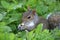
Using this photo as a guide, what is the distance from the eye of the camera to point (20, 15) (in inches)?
173

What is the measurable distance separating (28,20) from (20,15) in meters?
0.34

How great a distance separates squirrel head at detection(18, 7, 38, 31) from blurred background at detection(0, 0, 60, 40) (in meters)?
0.14

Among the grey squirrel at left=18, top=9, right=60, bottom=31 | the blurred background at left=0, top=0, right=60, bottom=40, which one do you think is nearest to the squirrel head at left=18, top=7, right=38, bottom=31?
the grey squirrel at left=18, top=9, right=60, bottom=31

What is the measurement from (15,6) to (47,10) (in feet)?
2.17

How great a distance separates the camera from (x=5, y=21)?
4.17 meters

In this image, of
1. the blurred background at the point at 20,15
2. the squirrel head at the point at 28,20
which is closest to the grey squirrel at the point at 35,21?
the squirrel head at the point at 28,20

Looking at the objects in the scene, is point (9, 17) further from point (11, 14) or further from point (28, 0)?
point (28, 0)

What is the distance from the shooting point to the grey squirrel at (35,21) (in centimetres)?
406

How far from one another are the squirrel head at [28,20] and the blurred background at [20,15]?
0.14 metres

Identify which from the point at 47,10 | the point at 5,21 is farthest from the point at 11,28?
the point at 47,10

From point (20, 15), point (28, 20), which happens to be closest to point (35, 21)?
point (28, 20)

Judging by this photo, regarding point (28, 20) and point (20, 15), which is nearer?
point (28, 20)

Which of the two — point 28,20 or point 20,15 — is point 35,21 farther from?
point 20,15

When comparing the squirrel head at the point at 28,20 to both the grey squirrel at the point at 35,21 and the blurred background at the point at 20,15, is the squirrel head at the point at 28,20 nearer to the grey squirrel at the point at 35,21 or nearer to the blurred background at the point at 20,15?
the grey squirrel at the point at 35,21
